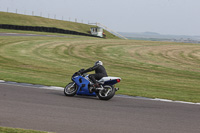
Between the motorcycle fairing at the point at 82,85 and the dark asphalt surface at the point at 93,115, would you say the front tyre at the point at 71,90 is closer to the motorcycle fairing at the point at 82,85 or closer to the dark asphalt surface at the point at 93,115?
the motorcycle fairing at the point at 82,85

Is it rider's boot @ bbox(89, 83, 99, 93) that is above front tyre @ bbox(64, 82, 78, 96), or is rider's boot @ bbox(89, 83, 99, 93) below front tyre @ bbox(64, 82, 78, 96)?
above

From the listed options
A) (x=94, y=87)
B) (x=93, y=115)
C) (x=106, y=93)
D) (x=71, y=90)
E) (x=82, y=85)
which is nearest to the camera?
(x=93, y=115)

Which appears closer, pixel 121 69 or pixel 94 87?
pixel 94 87

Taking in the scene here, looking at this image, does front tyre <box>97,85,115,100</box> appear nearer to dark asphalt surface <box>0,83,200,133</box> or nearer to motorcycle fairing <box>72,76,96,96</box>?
dark asphalt surface <box>0,83,200,133</box>

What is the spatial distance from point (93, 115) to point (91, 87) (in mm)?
3540

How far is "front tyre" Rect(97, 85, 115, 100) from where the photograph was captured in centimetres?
1155

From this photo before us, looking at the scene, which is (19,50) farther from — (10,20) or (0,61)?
(10,20)

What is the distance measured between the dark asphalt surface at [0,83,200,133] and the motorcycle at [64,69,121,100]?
1.17ft

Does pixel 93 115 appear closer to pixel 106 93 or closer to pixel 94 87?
pixel 106 93

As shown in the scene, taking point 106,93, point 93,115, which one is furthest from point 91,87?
point 93,115

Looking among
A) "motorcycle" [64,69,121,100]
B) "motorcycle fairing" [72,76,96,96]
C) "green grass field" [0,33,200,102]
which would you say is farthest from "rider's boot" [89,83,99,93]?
"green grass field" [0,33,200,102]

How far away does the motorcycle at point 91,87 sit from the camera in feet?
38.1

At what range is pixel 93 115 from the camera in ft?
27.9

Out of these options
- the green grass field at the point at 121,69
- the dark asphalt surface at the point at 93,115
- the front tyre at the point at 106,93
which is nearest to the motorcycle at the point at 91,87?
the front tyre at the point at 106,93
